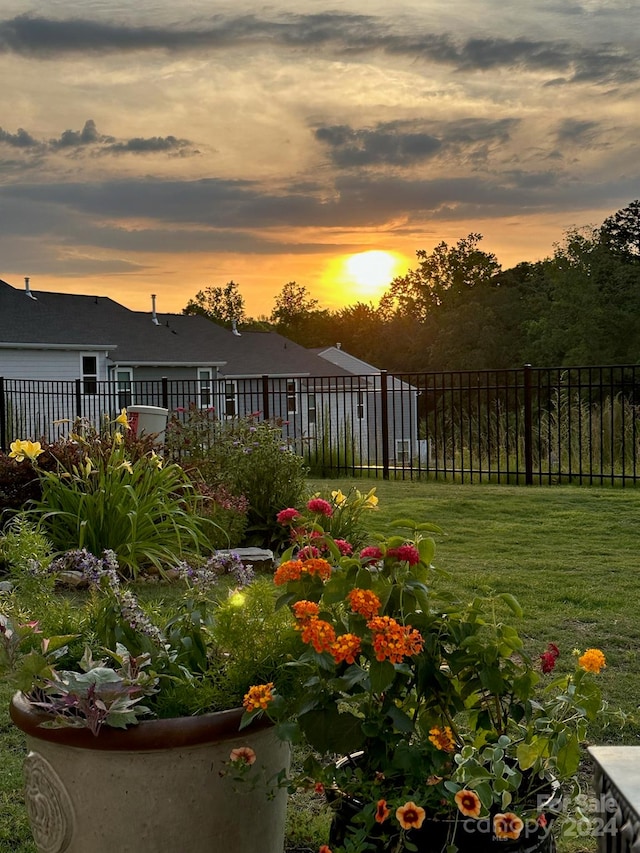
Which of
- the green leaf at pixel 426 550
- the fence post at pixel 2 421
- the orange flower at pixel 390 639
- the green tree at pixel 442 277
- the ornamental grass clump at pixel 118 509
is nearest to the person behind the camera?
the orange flower at pixel 390 639

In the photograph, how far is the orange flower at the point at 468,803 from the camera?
2.01m

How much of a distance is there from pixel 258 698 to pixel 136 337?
28.4 meters

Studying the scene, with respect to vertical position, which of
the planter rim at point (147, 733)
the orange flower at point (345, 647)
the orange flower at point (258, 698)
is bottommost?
the planter rim at point (147, 733)

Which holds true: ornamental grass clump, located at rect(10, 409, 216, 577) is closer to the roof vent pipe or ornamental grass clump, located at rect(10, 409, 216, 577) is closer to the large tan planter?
the large tan planter

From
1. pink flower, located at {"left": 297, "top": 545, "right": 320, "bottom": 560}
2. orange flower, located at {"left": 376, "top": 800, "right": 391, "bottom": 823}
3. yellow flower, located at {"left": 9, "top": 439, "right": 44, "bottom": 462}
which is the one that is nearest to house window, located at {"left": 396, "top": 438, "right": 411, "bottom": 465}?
yellow flower, located at {"left": 9, "top": 439, "right": 44, "bottom": 462}

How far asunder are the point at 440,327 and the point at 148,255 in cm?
3054

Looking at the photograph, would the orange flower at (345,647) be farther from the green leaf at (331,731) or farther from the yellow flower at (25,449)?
the yellow flower at (25,449)

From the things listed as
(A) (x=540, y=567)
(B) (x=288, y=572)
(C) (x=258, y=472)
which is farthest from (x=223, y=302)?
(B) (x=288, y=572)

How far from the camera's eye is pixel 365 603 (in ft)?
7.20

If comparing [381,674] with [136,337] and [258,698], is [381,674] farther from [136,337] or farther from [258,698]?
[136,337]

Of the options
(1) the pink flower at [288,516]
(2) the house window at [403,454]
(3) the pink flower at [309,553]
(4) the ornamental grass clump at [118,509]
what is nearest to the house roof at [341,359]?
(2) the house window at [403,454]

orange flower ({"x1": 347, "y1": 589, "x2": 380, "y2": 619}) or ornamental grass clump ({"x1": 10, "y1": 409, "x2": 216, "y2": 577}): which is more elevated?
orange flower ({"x1": 347, "y1": 589, "x2": 380, "y2": 619})

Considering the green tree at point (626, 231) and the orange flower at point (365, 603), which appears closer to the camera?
the orange flower at point (365, 603)

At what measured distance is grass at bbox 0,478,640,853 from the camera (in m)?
3.33
